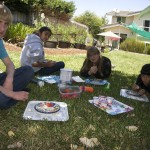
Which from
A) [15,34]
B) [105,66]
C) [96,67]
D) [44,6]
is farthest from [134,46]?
[96,67]

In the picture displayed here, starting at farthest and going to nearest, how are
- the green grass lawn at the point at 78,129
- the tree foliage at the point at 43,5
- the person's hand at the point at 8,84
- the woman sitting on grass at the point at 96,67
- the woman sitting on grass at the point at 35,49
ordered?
the tree foliage at the point at 43,5
the woman sitting on grass at the point at 96,67
the woman sitting on grass at the point at 35,49
the person's hand at the point at 8,84
the green grass lawn at the point at 78,129

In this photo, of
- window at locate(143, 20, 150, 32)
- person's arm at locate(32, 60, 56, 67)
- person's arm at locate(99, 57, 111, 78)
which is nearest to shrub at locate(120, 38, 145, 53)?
window at locate(143, 20, 150, 32)

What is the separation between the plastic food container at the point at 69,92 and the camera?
4.49 meters

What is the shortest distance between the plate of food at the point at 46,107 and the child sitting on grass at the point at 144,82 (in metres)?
2.04

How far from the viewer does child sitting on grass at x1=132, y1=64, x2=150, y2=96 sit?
5.05 metres

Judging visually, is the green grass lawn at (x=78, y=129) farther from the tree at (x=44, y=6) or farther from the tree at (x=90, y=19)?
the tree at (x=90, y=19)

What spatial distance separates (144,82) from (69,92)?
5.16 ft

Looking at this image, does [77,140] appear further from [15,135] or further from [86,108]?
[86,108]

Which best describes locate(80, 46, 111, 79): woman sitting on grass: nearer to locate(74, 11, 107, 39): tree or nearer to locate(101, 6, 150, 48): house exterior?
locate(101, 6, 150, 48): house exterior

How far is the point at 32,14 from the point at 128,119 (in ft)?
55.7

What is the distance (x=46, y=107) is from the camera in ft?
12.0

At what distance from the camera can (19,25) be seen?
15.4 meters


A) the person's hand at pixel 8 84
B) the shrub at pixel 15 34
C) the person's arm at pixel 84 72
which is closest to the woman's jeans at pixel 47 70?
the person's arm at pixel 84 72

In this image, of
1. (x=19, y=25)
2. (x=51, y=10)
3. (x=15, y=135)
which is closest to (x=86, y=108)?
(x=15, y=135)
